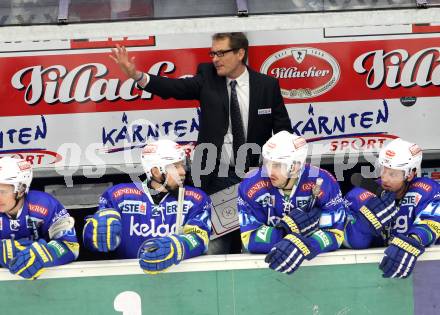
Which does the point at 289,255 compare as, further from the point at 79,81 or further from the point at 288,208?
the point at 79,81

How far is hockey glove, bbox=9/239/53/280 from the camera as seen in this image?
5715 mm

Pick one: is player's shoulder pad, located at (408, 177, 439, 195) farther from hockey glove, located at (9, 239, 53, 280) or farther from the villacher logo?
hockey glove, located at (9, 239, 53, 280)

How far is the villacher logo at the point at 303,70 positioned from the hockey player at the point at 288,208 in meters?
1.77

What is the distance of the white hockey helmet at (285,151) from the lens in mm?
6207

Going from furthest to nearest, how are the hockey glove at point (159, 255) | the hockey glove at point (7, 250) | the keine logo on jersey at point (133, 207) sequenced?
the keine logo on jersey at point (133, 207) → the hockey glove at point (7, 250) → the hockey glove at point (159, 255)

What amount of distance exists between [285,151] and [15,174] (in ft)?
4.79

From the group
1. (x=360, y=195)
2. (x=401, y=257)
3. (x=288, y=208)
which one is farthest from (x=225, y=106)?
(x=401, y=257)

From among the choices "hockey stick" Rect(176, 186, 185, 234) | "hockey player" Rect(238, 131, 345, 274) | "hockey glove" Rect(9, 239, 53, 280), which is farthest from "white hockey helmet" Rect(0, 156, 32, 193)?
"hockey player" Rect(238, 131, 345, 274)

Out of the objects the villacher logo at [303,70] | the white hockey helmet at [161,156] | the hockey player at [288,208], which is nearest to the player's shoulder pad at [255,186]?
the hockey player at [288,208]

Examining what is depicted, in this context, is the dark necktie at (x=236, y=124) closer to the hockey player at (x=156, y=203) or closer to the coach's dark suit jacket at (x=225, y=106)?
the coach's dark suit jacket at (x=225, y=106)

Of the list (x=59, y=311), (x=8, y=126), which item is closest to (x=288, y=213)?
(x=59, y=311)

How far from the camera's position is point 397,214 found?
643 cm

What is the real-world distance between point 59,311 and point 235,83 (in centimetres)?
210

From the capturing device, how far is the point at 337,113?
825 centimetres
